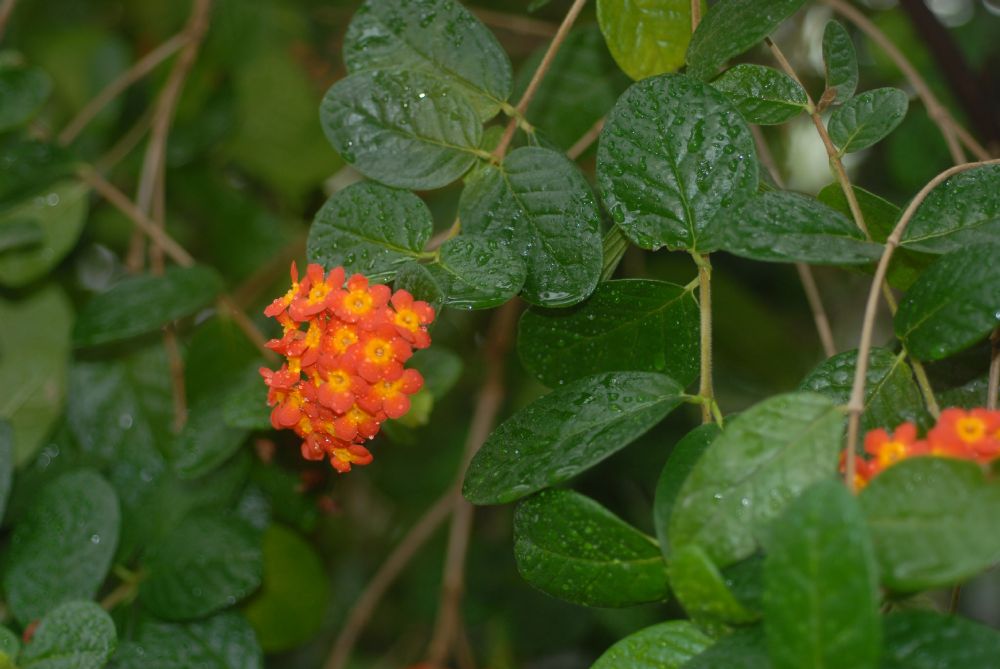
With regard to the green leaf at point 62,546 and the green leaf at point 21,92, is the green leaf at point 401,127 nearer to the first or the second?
the green leaf at point 62,546

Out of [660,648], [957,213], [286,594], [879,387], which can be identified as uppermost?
[957,213]

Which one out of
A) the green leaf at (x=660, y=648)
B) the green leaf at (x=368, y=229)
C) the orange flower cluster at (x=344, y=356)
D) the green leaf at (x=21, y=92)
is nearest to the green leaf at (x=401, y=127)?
the green leaf at (x=368, y=229)

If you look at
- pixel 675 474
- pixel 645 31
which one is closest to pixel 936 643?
pixel 675 474

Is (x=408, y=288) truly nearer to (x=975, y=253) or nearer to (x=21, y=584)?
(x=975, y=253)

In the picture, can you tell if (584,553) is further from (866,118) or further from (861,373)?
(866,118)

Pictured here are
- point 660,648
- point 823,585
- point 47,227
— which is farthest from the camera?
point 47,227

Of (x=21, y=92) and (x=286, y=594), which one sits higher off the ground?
(x=21, y=92)

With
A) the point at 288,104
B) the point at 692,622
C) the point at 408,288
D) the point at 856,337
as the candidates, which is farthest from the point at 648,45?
the point at 856,337
